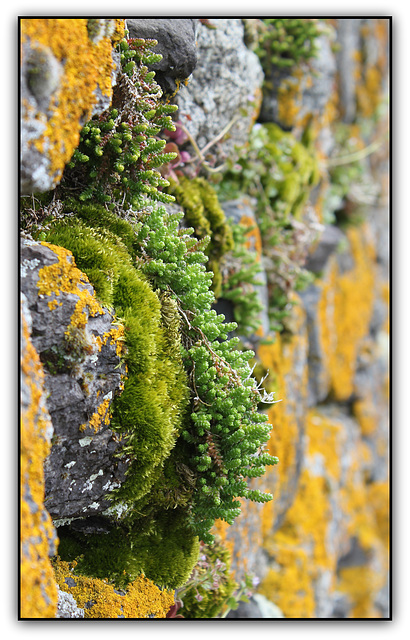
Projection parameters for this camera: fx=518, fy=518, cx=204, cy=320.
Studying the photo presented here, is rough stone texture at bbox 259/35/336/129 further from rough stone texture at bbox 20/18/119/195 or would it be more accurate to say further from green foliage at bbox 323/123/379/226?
rough stone texture at bbox 20/18/119/195

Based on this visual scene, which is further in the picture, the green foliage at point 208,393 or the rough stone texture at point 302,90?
the rough stone texture at point 302,90

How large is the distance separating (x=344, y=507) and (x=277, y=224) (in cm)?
425

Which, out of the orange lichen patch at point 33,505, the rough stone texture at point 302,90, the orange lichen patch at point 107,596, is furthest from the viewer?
the rough stone texture at point 302,90

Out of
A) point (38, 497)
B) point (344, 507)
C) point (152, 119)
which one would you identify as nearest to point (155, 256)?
point (152, 119)

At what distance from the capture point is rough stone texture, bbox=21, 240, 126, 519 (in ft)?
7.35

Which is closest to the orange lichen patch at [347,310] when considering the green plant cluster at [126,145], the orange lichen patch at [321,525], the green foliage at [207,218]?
the orange lichen patch at [321,525]

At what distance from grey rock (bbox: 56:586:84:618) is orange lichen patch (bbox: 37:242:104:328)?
130 cm

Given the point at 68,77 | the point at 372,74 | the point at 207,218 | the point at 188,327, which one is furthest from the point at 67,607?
the point at 372,74

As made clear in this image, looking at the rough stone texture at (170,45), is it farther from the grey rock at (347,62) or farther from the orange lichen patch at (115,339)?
the grey rock at (347,62)

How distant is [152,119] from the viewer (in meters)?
2.97

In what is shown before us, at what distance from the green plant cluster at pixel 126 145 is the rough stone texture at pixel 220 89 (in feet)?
2.73

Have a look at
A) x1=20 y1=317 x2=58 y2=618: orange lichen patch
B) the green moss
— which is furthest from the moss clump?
the green moss

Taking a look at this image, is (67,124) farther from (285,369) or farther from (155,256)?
(285,369)

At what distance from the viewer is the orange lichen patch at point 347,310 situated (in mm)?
7028
